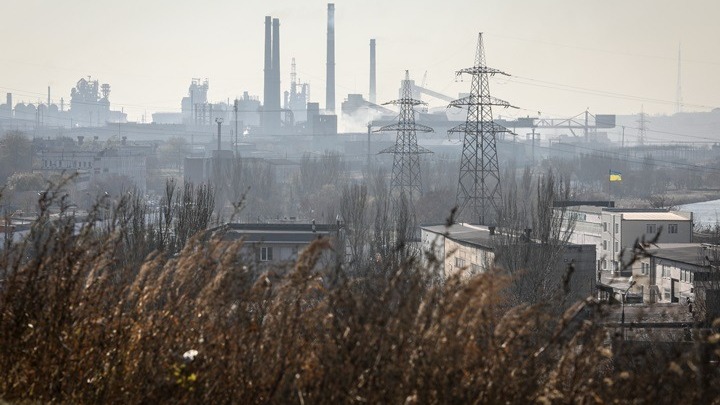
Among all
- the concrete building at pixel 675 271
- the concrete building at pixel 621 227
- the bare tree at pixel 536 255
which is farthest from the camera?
the concrete building at pixel 621 227

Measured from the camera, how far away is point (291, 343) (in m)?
2.04

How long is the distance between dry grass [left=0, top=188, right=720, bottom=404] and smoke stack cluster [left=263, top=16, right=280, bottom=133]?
188 feet

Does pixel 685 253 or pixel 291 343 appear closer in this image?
pixel 291 343

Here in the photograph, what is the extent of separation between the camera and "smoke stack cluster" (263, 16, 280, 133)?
60500 millimetres

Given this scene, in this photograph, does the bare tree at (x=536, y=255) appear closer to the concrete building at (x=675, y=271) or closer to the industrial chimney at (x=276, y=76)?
the concrete building at (x=675, y=271)

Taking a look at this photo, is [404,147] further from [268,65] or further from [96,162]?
[268,65]

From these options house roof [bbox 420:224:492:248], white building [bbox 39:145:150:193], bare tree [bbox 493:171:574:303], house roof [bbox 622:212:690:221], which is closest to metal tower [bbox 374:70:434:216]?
house roof [bbox 420:224:492:248]

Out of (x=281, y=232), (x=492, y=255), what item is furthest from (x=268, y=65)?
(x=492, y=255)

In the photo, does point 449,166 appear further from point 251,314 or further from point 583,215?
point 251,314

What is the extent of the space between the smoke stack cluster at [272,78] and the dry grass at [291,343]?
5729cm

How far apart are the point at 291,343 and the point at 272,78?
6290cm

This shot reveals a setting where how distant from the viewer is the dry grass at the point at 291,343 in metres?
1.84

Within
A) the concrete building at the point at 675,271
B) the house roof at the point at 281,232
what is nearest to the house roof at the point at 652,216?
the concrete building at the point at 675,271

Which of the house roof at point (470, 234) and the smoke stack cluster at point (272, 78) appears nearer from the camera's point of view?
the house roof at point (470, 234)
